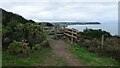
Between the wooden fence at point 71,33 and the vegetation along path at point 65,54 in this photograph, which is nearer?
the vegetation along path at point 65,54

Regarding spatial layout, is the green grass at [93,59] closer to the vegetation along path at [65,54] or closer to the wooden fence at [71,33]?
the vegetation along path at [65,54]

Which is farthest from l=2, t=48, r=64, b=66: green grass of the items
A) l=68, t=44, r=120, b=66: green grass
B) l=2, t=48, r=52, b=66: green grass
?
l=68, t=44, r=120, b=66: green grass

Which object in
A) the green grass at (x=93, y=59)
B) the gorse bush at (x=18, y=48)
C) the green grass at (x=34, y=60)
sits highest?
the gorse bush at (x=18, y=48)

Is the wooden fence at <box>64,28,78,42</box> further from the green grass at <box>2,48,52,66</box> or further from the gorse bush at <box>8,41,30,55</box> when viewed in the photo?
the gorse bush at <box>8,41,30,55</box>

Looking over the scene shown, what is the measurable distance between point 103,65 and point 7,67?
4669mm

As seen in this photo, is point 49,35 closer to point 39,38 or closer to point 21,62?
point 39,38

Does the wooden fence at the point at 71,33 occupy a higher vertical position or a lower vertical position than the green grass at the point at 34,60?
higher

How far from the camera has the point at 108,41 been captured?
72.8ft

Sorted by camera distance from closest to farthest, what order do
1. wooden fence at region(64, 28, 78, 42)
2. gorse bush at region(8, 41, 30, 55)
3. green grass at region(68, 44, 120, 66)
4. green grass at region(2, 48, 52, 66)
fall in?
1. green grass at region(2, 48, 52, 66)
2. green grass at region(68, 44, 120, 66)
3. gorse bush at region(8, 41, 30, 55)
4. wooden fence at region(64, 28, 78, 42)

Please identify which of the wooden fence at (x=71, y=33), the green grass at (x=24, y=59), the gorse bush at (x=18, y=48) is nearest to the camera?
the green grass at (x=24, y=59)

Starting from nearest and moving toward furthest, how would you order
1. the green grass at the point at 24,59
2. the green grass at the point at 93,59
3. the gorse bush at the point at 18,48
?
the green grass at the point at 24,59
the green grass at the point at 93,59
the gorse bush at the point at 18,48

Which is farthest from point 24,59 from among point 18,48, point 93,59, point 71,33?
point 71,33

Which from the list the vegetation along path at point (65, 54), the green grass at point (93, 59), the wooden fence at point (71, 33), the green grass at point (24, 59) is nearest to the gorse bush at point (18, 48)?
the green grass at point (24, 59)

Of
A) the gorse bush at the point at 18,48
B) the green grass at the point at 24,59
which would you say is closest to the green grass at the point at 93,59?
the green grass at the point at 24,59
